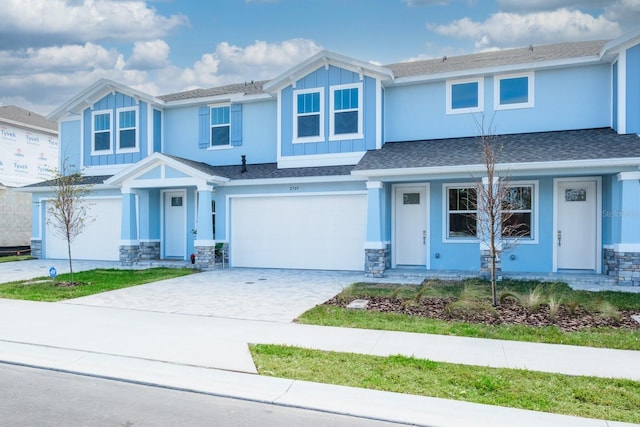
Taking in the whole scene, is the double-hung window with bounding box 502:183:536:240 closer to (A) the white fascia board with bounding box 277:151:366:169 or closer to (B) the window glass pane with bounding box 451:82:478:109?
(B) the window glass pane with bounding box 451:82:478:109

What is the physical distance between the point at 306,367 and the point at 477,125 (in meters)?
10.4

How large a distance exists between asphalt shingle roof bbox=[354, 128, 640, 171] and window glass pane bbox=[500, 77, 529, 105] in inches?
42.1

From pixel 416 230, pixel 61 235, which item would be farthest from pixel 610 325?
pixel 61 235

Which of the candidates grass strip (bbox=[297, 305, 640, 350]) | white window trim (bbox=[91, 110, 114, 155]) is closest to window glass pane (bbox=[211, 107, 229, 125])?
white window trim (bbox=[91, 110, 114, 155])

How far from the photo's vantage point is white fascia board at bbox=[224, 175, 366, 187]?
13.5m

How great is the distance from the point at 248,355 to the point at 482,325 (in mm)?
3847

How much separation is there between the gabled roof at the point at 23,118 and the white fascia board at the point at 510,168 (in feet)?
74.2

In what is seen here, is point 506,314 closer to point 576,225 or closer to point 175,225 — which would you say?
point 576,225

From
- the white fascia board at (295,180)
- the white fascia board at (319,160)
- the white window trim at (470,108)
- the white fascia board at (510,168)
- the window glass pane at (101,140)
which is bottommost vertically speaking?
the white fascia board at (295,180)

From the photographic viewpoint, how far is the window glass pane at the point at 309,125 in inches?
571

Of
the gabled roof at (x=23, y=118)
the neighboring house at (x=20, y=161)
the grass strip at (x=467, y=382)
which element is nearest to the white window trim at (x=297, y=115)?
the grass strip at (x=467, y=382)

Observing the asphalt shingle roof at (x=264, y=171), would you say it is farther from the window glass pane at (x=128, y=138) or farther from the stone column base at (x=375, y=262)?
the window glass pane at (x=128, y=138)

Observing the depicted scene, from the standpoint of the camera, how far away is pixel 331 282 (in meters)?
11.9

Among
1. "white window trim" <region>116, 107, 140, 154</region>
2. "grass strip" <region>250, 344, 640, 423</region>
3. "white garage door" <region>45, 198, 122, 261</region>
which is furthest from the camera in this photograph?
"white garage door" <region>45, 198, 122, 261</region>
